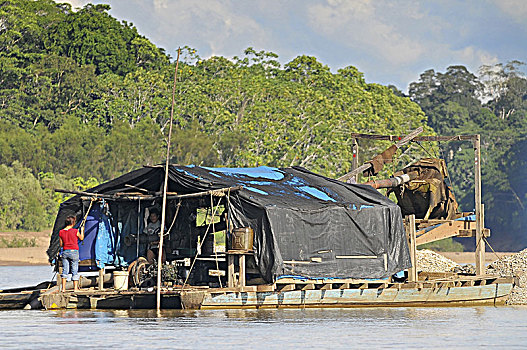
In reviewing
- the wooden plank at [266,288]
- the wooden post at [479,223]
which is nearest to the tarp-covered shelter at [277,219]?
the wooden plank at [266,288]

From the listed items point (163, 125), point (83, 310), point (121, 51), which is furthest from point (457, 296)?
point (121, 51)

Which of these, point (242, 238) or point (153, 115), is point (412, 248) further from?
point (153, 115)

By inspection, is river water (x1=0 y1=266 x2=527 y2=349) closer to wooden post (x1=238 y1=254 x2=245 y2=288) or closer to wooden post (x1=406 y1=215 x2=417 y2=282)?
wooden post (x1=238 y1=254 x2=245 y2=288)

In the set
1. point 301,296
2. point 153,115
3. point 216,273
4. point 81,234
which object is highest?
point 153,115

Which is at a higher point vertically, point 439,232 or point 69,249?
point 439,232

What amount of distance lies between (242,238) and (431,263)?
11008 mm

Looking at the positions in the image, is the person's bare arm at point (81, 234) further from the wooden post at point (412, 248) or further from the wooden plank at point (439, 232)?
the wooden plank at point (439, 232)

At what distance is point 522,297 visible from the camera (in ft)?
78.0

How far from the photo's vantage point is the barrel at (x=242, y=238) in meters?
19.2

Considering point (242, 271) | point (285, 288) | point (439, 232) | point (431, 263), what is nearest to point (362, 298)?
point (285, 288)

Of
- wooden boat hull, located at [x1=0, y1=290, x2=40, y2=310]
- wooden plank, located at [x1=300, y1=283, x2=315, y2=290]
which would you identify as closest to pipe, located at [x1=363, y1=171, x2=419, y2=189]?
wooden plank, located at [x1=300, y1=283, x2=315, y2=290]

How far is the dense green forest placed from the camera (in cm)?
5712

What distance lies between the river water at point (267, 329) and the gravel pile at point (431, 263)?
678cm

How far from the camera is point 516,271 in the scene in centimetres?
2470
